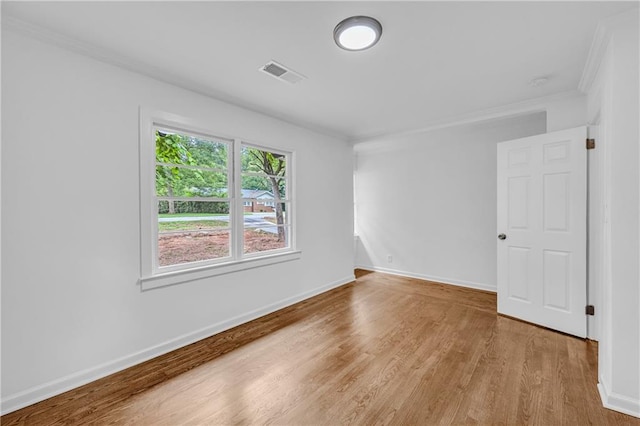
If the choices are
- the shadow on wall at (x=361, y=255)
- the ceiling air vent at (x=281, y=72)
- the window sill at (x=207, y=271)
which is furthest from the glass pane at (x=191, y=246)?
the shadow on wall at (x=361, y=255)

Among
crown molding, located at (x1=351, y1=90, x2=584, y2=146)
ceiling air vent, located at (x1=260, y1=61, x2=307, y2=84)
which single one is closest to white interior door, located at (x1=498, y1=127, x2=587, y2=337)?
crown molding, located at (x1=351, y1=90, x2=584, y2=146)

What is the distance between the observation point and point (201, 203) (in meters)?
2.78

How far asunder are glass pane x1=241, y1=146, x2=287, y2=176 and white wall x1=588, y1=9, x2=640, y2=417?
3.09 meters

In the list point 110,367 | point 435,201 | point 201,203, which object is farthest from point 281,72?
point 435,201

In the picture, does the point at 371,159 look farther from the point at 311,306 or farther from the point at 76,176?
the point at 76,176

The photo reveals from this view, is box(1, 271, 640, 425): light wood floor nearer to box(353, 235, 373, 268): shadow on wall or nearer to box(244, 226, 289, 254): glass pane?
box(244, 226, 289, 254): glass pane

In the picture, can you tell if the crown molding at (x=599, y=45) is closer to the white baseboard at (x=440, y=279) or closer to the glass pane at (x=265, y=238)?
the white baseboard at (x=440, y=279)

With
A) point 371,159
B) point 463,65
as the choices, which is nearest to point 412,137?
point 371,159

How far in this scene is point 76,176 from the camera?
1990 millimetres

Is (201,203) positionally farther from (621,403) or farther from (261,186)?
(621,403)

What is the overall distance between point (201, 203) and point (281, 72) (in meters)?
1.50

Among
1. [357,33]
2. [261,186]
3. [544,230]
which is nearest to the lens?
[357,33]

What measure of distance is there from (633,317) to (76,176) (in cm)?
387

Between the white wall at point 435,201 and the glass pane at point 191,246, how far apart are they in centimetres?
311
